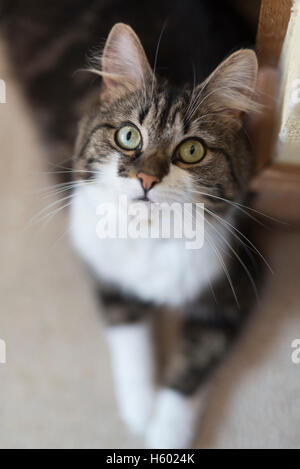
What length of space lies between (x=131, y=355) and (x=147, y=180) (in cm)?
49

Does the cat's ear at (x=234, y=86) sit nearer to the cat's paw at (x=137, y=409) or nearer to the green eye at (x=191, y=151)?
the green eye at (x=191, y=151)

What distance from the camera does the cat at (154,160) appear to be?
0.62 m

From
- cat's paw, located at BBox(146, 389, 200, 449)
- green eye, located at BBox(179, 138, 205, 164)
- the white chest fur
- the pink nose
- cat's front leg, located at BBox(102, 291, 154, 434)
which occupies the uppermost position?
green eye, located at BBox(179, 138, 205, 164)

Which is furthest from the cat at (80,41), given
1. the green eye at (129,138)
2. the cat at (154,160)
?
the green eye at (129,138)

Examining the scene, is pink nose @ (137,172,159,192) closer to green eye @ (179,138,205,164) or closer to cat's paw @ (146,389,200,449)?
green eye @ (179,138,205,164)

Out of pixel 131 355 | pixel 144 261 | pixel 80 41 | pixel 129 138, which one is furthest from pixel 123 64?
pixel 131 355

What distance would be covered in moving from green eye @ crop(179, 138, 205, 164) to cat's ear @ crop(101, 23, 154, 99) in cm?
12

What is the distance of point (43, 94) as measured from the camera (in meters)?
1.03

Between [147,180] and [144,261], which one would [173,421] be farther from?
[147,180]

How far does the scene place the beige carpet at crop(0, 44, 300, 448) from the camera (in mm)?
829

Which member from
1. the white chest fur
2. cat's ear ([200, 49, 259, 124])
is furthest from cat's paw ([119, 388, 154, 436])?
cat's ear ([200, 49, 259, 124])

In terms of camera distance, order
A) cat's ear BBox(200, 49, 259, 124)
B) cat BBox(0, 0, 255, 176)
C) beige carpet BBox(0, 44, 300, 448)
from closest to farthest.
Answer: cat's ear BBox(200, 49, 259, 124)
cat BBox(0, 0, 255, 176)
beige carpet BBox(0, 44, 300, 448)

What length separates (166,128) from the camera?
2.02 ft
